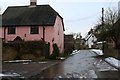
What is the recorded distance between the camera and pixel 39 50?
34.6 m

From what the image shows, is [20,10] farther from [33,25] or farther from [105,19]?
[105,19]

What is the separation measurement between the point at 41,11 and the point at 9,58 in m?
18.1

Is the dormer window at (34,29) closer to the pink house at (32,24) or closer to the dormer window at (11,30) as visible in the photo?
the pink house at (32,24)

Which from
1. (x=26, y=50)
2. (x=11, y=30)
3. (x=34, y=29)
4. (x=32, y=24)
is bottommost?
(x=26, y=50)

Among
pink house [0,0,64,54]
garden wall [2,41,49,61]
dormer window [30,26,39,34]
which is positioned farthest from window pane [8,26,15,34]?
garden wall [2,41,49,61]

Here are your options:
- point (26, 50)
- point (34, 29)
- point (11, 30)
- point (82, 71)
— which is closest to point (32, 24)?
point (34, 29)

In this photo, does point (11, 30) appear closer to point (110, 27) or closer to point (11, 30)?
point (11, 30)

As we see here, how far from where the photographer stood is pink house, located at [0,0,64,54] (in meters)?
45.4

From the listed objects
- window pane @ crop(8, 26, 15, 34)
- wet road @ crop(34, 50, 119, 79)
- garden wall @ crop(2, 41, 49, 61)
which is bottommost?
wet road @ crop(34, 50, 119, 79)

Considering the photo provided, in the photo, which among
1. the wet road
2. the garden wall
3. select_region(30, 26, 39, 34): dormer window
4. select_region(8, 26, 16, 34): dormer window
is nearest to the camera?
the wet road

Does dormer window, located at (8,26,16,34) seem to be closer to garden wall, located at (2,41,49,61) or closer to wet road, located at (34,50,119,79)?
garden wall, located at (2,41,49,61)

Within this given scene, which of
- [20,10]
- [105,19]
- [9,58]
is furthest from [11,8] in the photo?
[9,58]

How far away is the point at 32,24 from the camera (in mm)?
46500

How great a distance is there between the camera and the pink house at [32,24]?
45.4m
